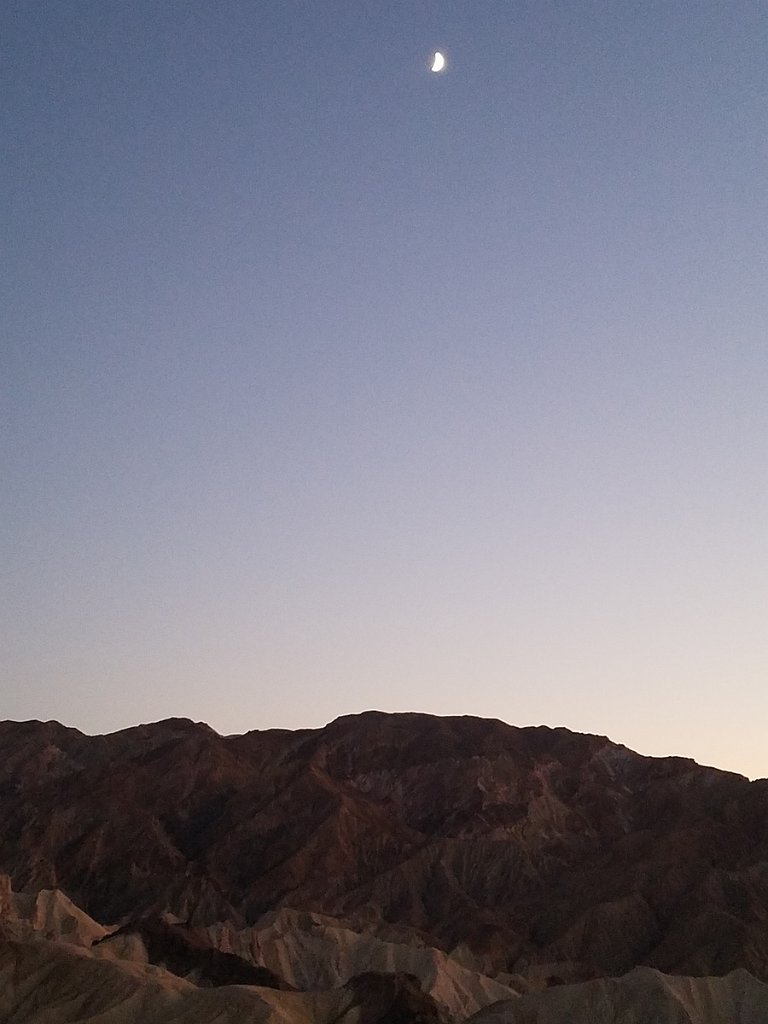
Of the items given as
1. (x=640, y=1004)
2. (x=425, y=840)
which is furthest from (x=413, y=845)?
(x=640, y=1004)

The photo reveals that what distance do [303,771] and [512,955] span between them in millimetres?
48713

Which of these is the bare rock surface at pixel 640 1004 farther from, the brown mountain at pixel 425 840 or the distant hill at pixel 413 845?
the brown mountain at pixel 425 840

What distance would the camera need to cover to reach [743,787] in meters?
135

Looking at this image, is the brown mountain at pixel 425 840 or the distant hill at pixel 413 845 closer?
the distant hill at pixel 413 845

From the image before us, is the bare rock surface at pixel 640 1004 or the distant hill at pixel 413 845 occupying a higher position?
the distant hill at pixel 413 845

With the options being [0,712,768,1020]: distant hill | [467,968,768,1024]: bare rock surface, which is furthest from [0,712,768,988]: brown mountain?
[467,968,768,1024]: bare rock surface

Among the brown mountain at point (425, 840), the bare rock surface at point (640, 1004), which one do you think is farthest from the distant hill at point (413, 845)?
the bare rock surface at point (640, 1004)

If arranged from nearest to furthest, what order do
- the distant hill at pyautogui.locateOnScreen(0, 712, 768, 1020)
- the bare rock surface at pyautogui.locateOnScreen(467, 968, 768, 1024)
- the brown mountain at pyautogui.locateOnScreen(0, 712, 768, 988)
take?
the bare rock surface at pyautogui.locateOnScreen(467, 968, 768, 1024), the distant hill at pyautogui.locateOnScreen(0, 712, 768, 1020), the brown mountain at pyautogui.locateOnScreen(0, 712, 768, 988)

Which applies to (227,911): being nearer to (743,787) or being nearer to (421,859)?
(421,859)

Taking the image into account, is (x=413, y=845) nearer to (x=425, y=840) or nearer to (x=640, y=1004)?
(x=425, y=840)

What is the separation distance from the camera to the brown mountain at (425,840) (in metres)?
106

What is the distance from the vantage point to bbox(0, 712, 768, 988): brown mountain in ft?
346

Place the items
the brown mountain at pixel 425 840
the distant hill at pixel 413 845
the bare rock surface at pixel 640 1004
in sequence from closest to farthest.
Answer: the bare rock surface at pixel 640 1004 < the distant hill at pixel 413 845 < the brown mountain at pixel 425 840

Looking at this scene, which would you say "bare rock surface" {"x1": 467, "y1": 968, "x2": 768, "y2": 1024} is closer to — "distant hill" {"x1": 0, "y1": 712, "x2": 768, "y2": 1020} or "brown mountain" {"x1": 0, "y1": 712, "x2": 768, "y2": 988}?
"distant hill" {"x1": 0, "y1": 712, "x2": 768, "y2": 1020}
